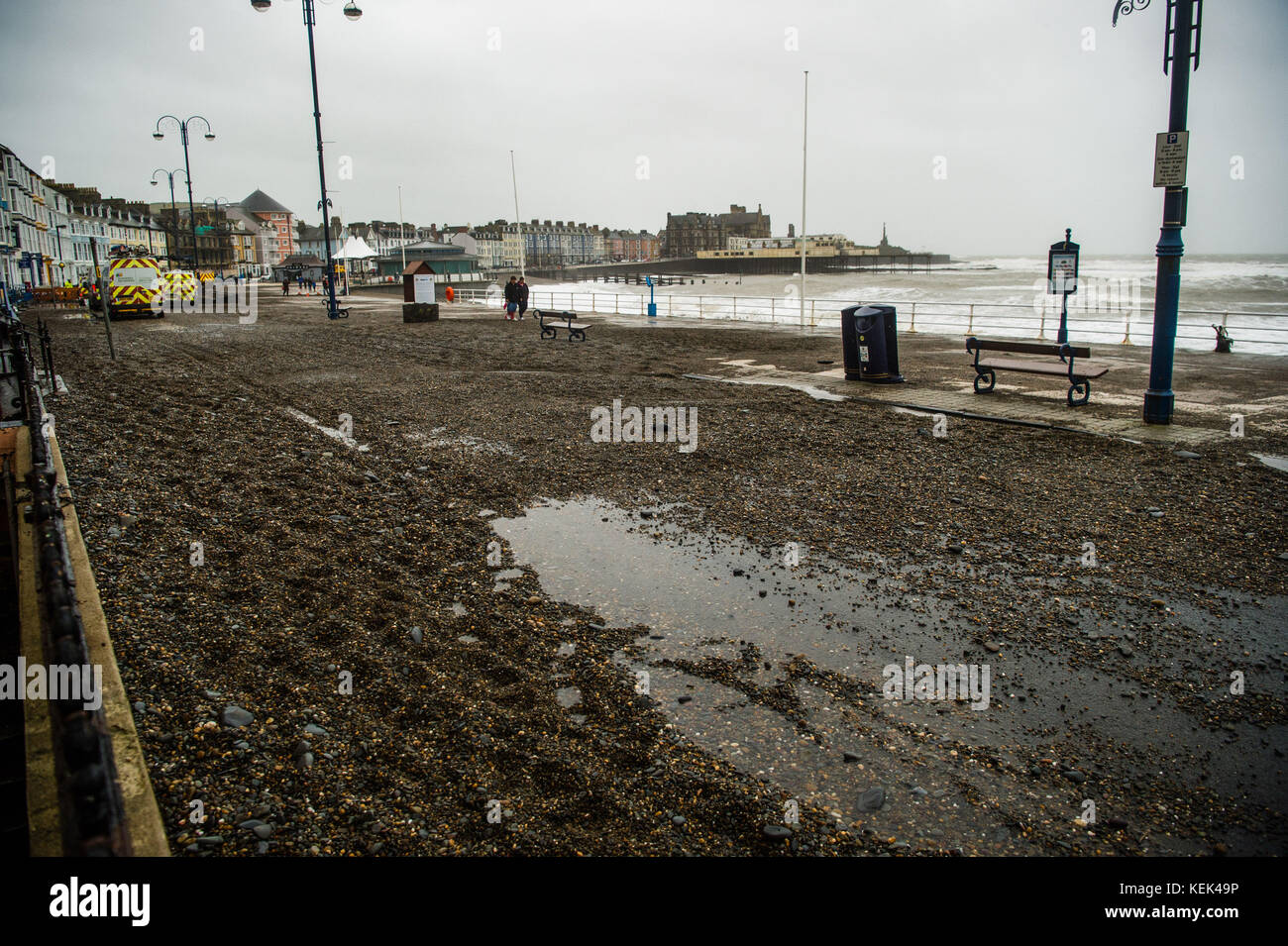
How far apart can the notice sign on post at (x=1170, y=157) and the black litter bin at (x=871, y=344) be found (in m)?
4.31

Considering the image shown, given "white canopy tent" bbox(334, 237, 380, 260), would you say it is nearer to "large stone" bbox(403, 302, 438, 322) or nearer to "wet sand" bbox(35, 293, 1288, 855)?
"large stone" bbox(403, 302, 438, 322)

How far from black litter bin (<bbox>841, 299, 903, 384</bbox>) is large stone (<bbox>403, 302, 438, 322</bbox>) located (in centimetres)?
1720

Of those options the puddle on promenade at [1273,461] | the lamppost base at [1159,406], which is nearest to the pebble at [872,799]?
the puddle on promenade at [1273,461]

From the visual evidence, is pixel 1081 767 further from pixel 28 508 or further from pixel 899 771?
pixel 28 508

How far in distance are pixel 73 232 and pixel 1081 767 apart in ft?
361

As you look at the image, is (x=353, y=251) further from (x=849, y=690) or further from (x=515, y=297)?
(x=849, y=690)

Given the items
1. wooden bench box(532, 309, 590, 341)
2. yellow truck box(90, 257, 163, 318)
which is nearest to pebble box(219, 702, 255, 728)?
wooden bench box(532, 309, 590, 341)

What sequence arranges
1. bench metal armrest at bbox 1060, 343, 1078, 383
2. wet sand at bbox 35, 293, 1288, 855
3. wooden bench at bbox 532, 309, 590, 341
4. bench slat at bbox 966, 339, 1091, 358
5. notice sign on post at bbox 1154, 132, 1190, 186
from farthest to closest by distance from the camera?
wooden bench at bbox 532, 309, 590, 341
bench slat at bbox 966, 339, 1091, 358
bench metal armrest at bbox 1060, 343, 1078, 383
notice sign on post at bbox 1154, 132, 1190, 186
wet sand at bbox 35, 293, 1288, 855

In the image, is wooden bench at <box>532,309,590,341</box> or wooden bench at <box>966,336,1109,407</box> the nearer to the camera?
wooden bench at <box>966,336,1109,407</box>

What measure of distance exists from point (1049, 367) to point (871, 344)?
9.18ft

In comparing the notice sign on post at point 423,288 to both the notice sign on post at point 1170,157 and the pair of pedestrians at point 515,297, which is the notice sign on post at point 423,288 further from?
the notice sign on post at point 1170,157

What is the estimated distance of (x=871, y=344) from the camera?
44.7 feet

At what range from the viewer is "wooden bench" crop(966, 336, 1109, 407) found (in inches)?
453

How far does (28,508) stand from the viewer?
565 cm
